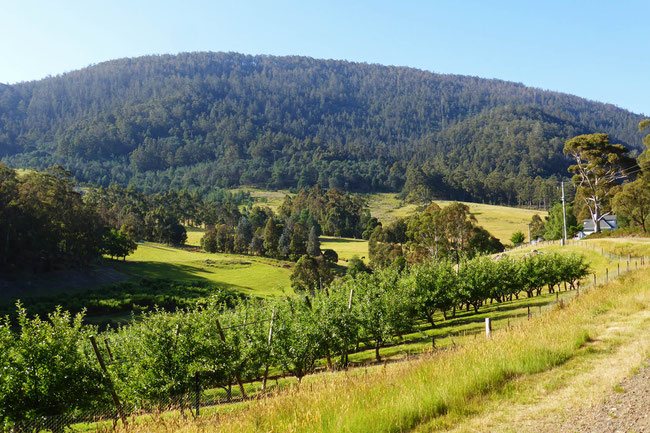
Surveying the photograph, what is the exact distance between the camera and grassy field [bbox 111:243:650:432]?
7.32m

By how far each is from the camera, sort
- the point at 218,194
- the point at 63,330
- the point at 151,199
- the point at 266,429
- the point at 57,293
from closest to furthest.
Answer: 1. the point at 266,429
2. the point at 63,330
3. the point at 57,293
4. the point at 151,199
5. the point at 218,194

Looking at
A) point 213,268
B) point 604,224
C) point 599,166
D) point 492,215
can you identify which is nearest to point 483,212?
point 492,215

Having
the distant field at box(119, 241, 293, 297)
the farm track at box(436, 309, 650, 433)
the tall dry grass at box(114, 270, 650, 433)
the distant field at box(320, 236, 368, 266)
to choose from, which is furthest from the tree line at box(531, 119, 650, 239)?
the farm track at box(436, 309, 650, 433)

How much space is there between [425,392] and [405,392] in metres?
0.35

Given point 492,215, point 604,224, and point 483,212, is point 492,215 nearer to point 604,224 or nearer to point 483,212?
point 483,212

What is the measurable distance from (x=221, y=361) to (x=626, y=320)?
1222 centimetres

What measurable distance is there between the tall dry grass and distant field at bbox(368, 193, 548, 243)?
89669mm

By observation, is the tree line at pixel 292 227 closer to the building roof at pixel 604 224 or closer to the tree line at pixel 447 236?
the tree line at pixel 447 236

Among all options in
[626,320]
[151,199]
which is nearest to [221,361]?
[626,320]

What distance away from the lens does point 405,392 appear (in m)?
8.16

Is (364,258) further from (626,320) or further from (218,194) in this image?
(218,194)

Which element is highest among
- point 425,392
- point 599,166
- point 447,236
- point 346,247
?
point 599,166

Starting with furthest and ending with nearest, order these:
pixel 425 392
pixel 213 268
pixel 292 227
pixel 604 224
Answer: pixel 292 227 → pixel 213 268 → pixel 604 224 → pixel 425 392

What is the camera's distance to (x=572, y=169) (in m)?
63.7
